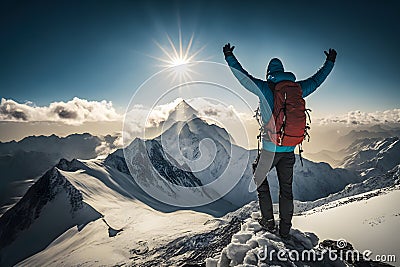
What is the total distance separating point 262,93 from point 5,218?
107430 millimetres

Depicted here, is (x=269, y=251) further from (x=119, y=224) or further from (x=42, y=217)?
(x=42, y=217)

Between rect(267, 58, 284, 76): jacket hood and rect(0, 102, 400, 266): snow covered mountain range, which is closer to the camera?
rect(267, 58, 284, 76): jacket hood

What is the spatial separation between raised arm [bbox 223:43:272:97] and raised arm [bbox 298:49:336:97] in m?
1.10

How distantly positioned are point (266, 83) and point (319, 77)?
5.17 ft

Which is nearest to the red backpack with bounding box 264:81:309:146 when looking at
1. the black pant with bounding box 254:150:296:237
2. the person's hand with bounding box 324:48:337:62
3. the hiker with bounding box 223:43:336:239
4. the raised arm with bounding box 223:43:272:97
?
the hiker with bounding box 223:43:336:239

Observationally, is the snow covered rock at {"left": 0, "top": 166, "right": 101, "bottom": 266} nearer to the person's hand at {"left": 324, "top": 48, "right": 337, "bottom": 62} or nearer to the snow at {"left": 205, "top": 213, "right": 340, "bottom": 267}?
the snow at {"left": 205, "top": 213, "right": 340, "bottom": 267}

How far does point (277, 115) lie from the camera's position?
5.23 m

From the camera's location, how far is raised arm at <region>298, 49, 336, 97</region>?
5884 millimetres

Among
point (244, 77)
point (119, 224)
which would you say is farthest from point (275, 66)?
point (119, 224)

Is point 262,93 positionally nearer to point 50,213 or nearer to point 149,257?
point 149,257

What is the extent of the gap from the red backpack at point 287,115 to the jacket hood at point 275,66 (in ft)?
1.71

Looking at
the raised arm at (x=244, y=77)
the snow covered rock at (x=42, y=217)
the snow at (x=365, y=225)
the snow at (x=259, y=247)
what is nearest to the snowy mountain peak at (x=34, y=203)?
the snow covered rock at (x=42, y=217)

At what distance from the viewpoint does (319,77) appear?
6090 mm

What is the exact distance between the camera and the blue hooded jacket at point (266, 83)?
547 cm
